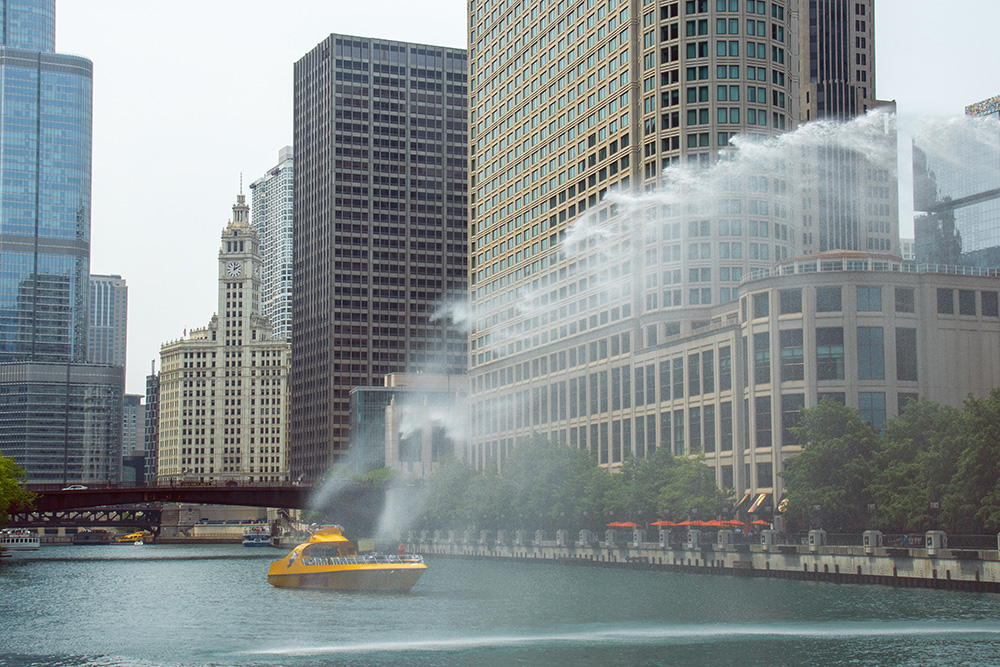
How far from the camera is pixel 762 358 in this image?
14850cm

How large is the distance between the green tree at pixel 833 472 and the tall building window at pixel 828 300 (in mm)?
22349

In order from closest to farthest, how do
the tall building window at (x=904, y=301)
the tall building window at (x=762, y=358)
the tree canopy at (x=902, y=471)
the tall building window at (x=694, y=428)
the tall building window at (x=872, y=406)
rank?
the tree canopy at (x=902, y=471), the tall building window at (x=872, y=406), the tall building window at (x=904, y=301), the tall building window at (x=762, y=358), the tall building window at (x=694, y=428)

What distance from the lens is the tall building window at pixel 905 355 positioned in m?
145

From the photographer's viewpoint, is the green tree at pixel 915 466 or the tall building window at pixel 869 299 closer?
the green tree at pixel 915 466

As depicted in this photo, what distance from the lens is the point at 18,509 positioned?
188 m

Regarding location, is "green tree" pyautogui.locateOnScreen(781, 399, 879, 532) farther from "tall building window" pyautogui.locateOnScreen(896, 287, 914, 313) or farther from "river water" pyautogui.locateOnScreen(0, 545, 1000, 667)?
"tall building window" pyautogui.locateOnScreen(896, 287, 914, 313)

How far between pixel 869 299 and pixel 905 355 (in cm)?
731

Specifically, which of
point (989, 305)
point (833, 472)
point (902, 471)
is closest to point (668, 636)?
point (902, 471)

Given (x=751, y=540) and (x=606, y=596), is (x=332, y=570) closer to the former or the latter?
(x=606, y=596)

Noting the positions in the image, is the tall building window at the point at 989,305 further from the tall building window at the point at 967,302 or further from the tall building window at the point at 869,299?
the tall building window at the point at 869,299

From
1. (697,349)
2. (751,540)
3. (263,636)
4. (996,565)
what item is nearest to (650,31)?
(697,349)

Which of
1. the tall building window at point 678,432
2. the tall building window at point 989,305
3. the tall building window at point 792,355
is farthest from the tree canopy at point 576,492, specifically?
the tall building window at point 989,305

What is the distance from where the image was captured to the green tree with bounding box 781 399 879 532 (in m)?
116

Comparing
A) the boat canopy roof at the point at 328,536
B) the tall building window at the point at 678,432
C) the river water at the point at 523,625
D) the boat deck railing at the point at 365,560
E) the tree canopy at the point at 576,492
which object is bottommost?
the river water at the point at 523,625
